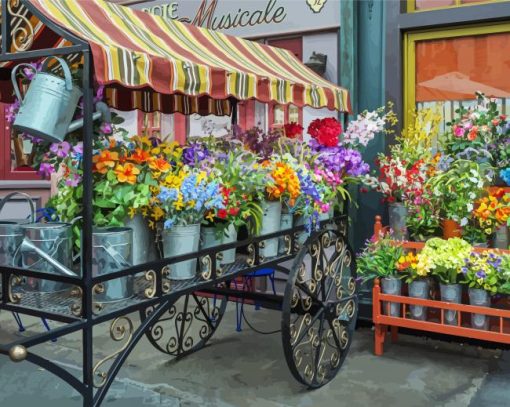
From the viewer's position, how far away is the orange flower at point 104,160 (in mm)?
3021

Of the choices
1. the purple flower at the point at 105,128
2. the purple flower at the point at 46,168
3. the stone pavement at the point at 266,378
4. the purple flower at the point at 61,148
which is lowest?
the stone pavement at the point at 266,378

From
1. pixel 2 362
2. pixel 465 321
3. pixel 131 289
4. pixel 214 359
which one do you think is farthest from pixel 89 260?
pixel 465 321

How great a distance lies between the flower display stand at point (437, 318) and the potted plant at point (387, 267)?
5 centimetres

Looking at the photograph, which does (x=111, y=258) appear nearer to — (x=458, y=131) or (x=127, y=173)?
(x=127, y=173)

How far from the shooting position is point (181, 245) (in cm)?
316

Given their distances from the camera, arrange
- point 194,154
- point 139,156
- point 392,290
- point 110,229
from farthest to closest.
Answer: point 392,290 → point 194,154 → point 139,156 → point 110,229

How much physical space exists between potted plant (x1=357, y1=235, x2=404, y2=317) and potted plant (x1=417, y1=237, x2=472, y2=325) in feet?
0.74

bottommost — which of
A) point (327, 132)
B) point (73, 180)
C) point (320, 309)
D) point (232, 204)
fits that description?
point (320, 309)

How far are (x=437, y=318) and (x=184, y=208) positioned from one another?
250 cm

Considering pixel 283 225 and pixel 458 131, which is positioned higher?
pixel 458 131

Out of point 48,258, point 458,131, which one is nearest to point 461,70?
point 458,131

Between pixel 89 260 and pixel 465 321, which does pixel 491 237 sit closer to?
pixel 465 321

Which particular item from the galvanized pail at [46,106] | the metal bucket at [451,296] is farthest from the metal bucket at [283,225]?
the galvanized pail at [46,106]

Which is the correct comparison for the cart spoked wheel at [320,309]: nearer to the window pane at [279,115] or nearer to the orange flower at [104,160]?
the orange flower at [104,160]
